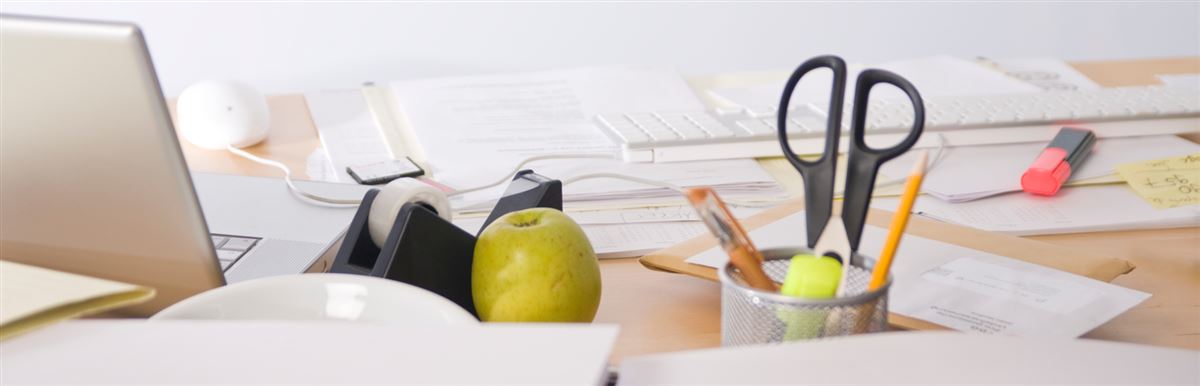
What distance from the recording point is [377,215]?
731mm

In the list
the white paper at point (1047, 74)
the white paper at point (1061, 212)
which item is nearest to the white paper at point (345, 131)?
the white paper at point (1061, 212)

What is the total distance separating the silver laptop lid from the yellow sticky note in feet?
2.57

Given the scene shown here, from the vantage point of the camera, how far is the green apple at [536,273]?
2.24ft

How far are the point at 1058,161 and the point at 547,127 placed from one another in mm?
519

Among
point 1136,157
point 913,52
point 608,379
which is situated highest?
point 608,379

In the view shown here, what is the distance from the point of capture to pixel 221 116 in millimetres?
1162

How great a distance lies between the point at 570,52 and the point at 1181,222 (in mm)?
2165

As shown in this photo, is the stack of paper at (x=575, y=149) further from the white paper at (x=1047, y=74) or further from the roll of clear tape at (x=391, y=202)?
the white paper at (x=1047, y=74)

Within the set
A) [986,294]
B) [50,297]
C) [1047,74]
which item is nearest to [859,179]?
[986,294]

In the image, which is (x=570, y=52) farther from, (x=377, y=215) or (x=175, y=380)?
(x=175, y=380)

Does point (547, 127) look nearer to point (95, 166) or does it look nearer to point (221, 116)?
point (221, 116)

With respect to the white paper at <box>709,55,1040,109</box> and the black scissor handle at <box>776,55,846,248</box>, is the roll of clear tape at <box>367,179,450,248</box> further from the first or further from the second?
the white paper at <box>709,55,1040,109</box>

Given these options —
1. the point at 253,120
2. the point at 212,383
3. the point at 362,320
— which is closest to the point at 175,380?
the point at 212,383

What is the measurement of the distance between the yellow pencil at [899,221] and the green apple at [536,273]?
193 mm
